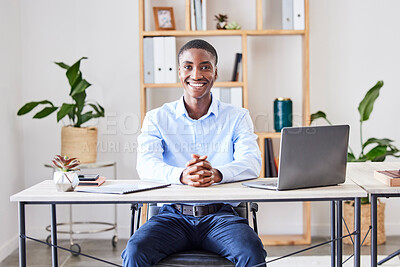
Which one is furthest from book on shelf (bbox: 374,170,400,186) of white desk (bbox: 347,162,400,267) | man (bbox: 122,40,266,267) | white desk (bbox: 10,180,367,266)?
man (bbox: 122,40,266,267)

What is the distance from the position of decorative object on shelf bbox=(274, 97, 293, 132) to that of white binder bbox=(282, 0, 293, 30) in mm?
530

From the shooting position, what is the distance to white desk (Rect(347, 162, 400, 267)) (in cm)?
218

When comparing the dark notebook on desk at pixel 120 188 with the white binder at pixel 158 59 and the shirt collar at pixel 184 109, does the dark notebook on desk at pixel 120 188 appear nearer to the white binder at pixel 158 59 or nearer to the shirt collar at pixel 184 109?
the shirt collar at pixel 184 109

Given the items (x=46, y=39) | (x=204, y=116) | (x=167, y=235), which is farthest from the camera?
(x=46, y=39)

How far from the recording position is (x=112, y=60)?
14.1 feet

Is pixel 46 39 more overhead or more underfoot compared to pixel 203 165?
more overhead

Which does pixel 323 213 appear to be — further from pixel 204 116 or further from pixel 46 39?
pixel 46 39

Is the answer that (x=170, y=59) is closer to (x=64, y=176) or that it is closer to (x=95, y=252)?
(x=95, y=252)

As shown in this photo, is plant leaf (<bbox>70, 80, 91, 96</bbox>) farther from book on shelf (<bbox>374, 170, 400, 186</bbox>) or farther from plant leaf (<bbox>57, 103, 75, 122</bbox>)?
book on shelf (<bbox>374, 170, 400, 186</bbox>)

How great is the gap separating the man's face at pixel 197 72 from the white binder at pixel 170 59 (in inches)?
50.1

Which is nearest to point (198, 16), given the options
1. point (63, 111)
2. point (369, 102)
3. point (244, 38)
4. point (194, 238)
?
point (244, 38)

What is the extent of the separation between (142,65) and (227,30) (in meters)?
0.66

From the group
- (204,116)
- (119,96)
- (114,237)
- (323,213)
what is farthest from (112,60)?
(323,213)

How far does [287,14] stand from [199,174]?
6.86ft
